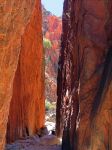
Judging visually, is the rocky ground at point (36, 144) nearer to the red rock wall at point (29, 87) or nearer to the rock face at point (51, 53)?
the red rock wall at point (29, 87)

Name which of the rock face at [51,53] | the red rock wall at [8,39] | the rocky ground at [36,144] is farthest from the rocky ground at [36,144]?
the rock face at [51,53]

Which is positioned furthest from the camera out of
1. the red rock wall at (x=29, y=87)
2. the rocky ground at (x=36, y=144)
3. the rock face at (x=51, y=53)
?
the rock face at (x=51, y=53)

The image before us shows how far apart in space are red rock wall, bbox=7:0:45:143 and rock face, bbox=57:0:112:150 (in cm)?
145

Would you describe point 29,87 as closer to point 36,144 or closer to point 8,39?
point 36,144

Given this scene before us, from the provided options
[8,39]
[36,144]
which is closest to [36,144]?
[36,144]

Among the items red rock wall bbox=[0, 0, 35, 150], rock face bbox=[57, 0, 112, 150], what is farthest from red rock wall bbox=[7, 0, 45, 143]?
red rock wall bbox=[0, 0, 35, 150]

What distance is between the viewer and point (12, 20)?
4.77m

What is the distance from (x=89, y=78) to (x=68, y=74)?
203 centimetres

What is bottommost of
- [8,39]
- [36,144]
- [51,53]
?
[36,144]

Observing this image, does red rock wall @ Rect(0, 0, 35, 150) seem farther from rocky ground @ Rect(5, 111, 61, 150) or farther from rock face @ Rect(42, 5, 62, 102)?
rock face @ Rect(42, 5, 62, 102)

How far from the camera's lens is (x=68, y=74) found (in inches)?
348

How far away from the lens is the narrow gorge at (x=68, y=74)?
16.0 ft

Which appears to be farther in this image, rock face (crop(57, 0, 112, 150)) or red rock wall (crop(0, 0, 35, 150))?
rock face (crop(57, 0, 112, 150))

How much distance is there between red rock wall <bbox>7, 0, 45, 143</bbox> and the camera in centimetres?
905
